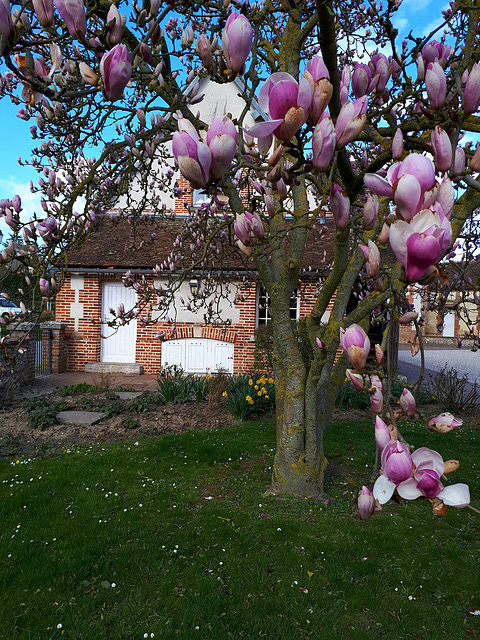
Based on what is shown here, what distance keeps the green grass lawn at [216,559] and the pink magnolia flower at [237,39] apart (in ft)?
8.14

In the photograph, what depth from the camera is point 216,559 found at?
2764 millimetres

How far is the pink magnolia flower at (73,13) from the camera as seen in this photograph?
37.4 inches

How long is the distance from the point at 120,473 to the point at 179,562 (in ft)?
5.28

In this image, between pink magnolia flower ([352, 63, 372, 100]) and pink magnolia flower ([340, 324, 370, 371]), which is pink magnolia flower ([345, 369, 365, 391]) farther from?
pink magnolia flower ([352, 63, 372, 100])

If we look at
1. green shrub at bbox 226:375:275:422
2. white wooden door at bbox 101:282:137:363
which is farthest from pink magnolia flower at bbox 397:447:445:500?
white wooden door at bbox 101:282:137:363

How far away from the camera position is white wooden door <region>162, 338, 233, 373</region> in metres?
10.5

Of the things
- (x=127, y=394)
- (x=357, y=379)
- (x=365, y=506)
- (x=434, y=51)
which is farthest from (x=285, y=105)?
(x=127, y=394)

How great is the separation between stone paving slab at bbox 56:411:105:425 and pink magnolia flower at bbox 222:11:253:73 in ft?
18.7

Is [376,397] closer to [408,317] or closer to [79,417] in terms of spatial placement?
[408,317]

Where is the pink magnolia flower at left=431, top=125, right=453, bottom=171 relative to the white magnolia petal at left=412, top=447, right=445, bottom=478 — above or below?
above

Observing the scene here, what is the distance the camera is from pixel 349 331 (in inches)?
39.7

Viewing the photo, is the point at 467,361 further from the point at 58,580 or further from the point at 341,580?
the point at 58,580

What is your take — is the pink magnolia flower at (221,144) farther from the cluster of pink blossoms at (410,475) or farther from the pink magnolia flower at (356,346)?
the cluster of pink blossoms at (410,475)

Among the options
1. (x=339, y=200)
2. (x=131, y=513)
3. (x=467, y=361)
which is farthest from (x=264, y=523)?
(x=467, y=361)
